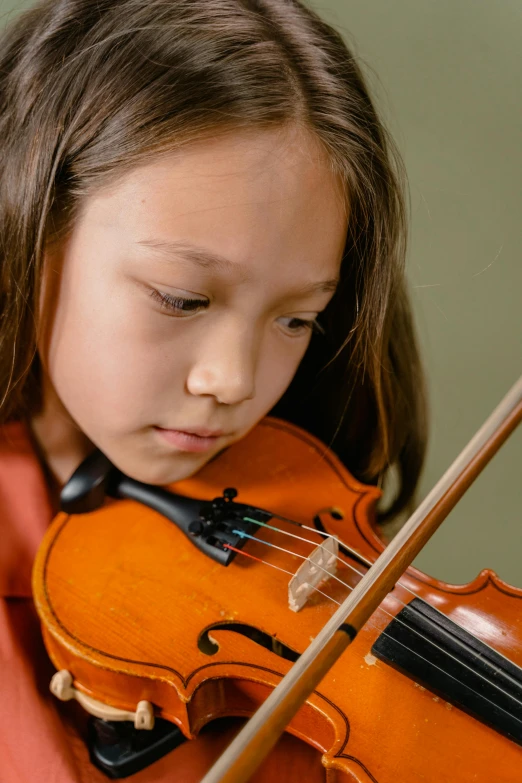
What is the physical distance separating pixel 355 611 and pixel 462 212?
0.70 metres

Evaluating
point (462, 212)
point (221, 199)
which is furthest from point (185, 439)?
point (462, 212)

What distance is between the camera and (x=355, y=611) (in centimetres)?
49

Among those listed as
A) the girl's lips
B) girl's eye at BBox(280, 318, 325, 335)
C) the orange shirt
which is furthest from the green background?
the orange shirt

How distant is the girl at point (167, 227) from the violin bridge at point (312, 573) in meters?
0.13

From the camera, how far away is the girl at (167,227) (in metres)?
0.53

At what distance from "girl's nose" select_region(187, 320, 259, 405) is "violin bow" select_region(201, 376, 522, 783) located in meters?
0.16

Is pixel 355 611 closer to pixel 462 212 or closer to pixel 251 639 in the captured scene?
pixel 251 639

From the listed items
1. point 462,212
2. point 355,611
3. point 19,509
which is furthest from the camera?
point 462,212

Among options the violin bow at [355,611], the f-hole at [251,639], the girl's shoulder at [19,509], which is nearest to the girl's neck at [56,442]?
the girl's shoulder at [19,509]

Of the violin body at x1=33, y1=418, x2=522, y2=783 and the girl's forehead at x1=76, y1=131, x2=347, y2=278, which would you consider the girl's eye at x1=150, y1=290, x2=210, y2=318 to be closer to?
the girl's forehead at x1=76, y1=131, x2=347, y2=278

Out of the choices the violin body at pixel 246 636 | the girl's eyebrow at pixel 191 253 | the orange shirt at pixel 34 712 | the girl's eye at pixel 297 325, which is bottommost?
the orange shirt at pixel 34 712

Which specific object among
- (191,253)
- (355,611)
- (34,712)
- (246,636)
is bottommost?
(34,712)

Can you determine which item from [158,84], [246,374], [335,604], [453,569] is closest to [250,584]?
[335,604]

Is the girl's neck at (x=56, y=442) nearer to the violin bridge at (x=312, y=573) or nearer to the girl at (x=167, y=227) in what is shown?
the girl at (x=167, y=227)
